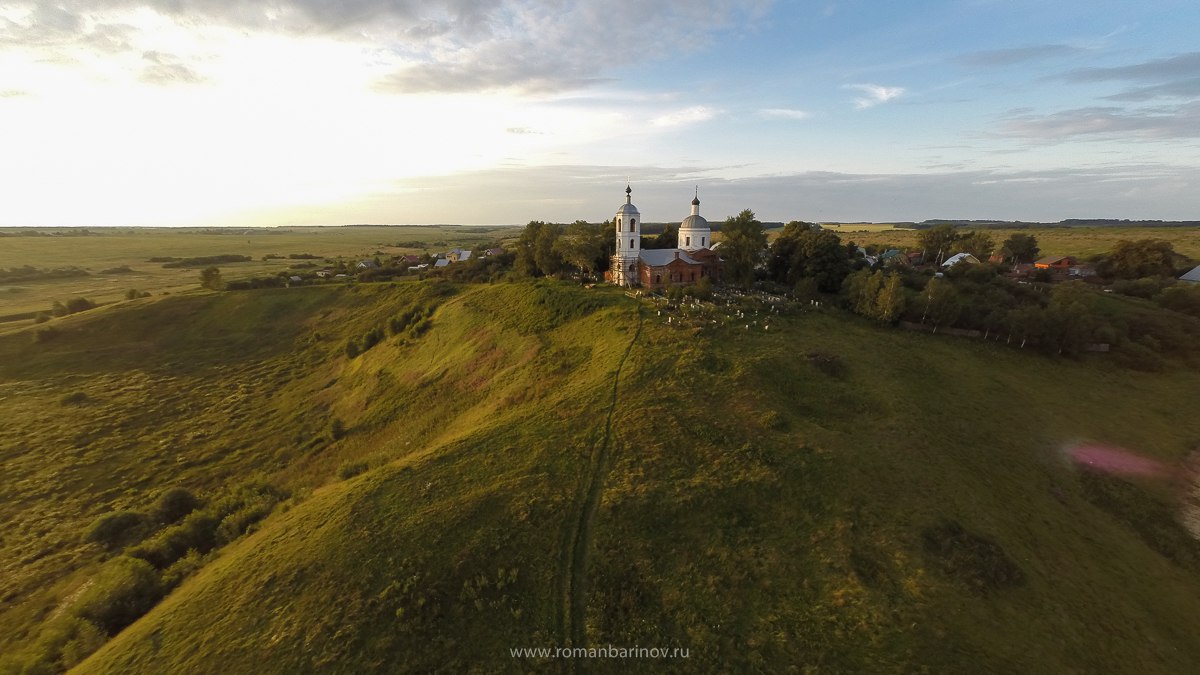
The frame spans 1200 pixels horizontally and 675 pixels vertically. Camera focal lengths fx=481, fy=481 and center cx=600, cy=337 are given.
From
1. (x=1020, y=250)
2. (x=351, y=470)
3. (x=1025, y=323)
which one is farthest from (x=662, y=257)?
(x=1020, y=250)

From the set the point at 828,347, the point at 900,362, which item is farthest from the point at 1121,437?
the point at 828,347

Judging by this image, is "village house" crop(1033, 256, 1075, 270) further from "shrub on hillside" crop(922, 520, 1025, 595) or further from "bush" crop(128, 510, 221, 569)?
"bush" crop(128, 510, 221, 569)

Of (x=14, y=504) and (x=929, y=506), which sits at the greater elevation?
(x=929, y=506)

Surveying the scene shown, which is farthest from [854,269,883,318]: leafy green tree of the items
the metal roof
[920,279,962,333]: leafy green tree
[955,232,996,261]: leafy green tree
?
[955,232,996,261]: leafy green tree

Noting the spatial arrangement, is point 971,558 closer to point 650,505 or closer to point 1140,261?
point 650,505

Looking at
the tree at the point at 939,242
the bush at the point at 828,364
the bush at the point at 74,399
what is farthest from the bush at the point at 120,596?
the tree at the point at 939,242

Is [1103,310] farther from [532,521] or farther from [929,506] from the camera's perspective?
[532,521]
